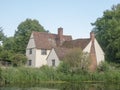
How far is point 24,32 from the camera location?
8806cm

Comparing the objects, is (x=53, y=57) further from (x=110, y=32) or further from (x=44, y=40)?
(x=110, y=32)

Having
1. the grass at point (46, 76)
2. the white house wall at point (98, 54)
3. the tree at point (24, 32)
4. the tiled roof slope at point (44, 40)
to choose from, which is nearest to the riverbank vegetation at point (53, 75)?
the grass at point (46, 76)

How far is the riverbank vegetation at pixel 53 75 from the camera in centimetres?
5016

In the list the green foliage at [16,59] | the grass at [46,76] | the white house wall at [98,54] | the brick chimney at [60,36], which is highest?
the brick chimney at [60,36]

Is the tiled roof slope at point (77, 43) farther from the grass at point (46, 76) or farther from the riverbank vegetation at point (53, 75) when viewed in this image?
the grass at point (46, 76)

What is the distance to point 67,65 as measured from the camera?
5794cm

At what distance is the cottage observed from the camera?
228ft

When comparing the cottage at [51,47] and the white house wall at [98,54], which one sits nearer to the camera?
the cottage at [51,47]

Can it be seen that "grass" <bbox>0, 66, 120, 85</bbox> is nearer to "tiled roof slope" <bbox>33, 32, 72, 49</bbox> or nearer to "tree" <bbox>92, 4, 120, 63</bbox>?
"tree" <bbox>92, 4, 120, 63</bbox>

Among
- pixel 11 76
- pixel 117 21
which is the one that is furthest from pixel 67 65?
pixel 117 21

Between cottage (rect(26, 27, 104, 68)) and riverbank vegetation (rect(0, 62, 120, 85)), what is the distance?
21.9ft

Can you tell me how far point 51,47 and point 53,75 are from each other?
58.7 ft

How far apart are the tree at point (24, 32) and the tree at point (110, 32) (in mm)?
15152

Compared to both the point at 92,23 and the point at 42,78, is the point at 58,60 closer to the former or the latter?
the point at 42,78
